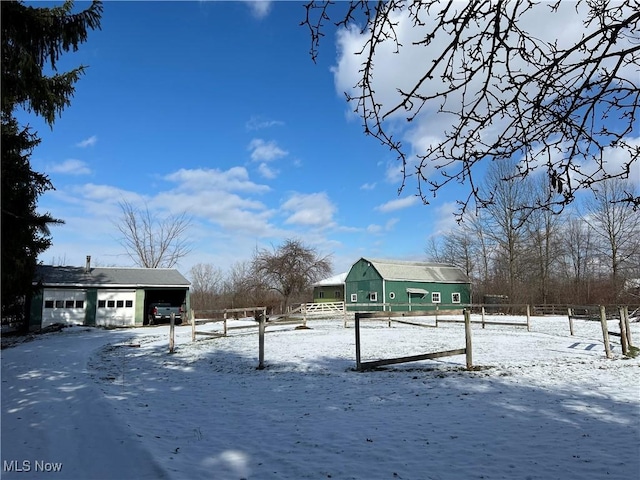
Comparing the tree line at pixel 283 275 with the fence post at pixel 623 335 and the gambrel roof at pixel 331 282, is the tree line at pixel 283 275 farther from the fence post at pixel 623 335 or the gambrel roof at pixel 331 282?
the fence post at pixel 623 335

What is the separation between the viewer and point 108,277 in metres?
28.5

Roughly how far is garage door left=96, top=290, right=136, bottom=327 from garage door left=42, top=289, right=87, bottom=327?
3.10ft

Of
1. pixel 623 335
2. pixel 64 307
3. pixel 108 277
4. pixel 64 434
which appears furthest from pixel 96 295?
pixel 623 335

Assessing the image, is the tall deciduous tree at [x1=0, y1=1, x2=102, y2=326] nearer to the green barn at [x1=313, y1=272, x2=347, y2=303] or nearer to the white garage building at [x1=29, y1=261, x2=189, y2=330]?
the white garage building at [x1=29, y1=261, x2=189, y2=330]

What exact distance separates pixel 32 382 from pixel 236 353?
17.3ft

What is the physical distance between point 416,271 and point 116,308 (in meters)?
24.9

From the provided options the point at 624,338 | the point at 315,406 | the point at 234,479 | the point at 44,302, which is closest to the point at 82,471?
the point at 234,479

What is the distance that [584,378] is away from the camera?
778cm

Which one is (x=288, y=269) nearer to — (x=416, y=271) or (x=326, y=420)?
(x=416, y=271)

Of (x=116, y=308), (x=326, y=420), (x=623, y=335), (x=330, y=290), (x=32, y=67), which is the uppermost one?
(x=32, y=67)

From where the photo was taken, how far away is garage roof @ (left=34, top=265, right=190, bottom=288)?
26172 millimetres

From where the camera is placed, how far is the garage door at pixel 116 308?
1052 inches

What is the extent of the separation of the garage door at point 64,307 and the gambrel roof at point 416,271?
22.4 m

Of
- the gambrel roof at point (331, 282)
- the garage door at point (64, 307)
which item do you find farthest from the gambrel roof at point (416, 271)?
the garage door at point (64, 307)
